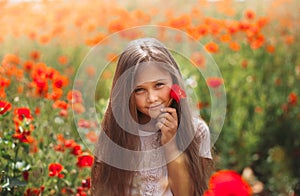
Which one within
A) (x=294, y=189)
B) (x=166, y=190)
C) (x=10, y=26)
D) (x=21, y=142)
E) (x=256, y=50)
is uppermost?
(x=10, y=26)

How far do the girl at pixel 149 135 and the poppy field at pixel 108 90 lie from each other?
0.19 metres

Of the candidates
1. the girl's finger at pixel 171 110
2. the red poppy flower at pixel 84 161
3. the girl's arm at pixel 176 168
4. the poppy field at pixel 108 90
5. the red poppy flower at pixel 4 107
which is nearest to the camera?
the girl's finger at pixel 171 110

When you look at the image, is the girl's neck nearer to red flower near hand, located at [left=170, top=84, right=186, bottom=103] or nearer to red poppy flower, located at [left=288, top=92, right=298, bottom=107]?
red flower near hand, located at [left=170, top=84, right=186, bottom=103]

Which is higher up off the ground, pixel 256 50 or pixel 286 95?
pixel 256 50

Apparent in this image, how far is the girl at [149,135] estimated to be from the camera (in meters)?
1.91

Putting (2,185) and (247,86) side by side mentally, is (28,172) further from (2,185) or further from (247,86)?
(247,86)

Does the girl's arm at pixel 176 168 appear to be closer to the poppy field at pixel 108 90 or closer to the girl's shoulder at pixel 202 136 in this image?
the girl's shoulder at pixel 202 136

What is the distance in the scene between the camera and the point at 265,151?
155 inches

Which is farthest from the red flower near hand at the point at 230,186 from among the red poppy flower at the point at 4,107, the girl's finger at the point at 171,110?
the red poppy flower at the point at 4,107

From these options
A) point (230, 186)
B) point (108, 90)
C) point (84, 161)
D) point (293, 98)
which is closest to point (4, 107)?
point (84, 161)

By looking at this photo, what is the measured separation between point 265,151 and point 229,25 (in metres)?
0.77

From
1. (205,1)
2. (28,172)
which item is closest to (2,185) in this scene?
(28,172)

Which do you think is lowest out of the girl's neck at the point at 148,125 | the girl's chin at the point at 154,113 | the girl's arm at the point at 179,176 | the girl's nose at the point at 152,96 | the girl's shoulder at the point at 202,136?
the girl's arm at the point at 179,176

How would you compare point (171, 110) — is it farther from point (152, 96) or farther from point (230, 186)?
point (230, 186)
